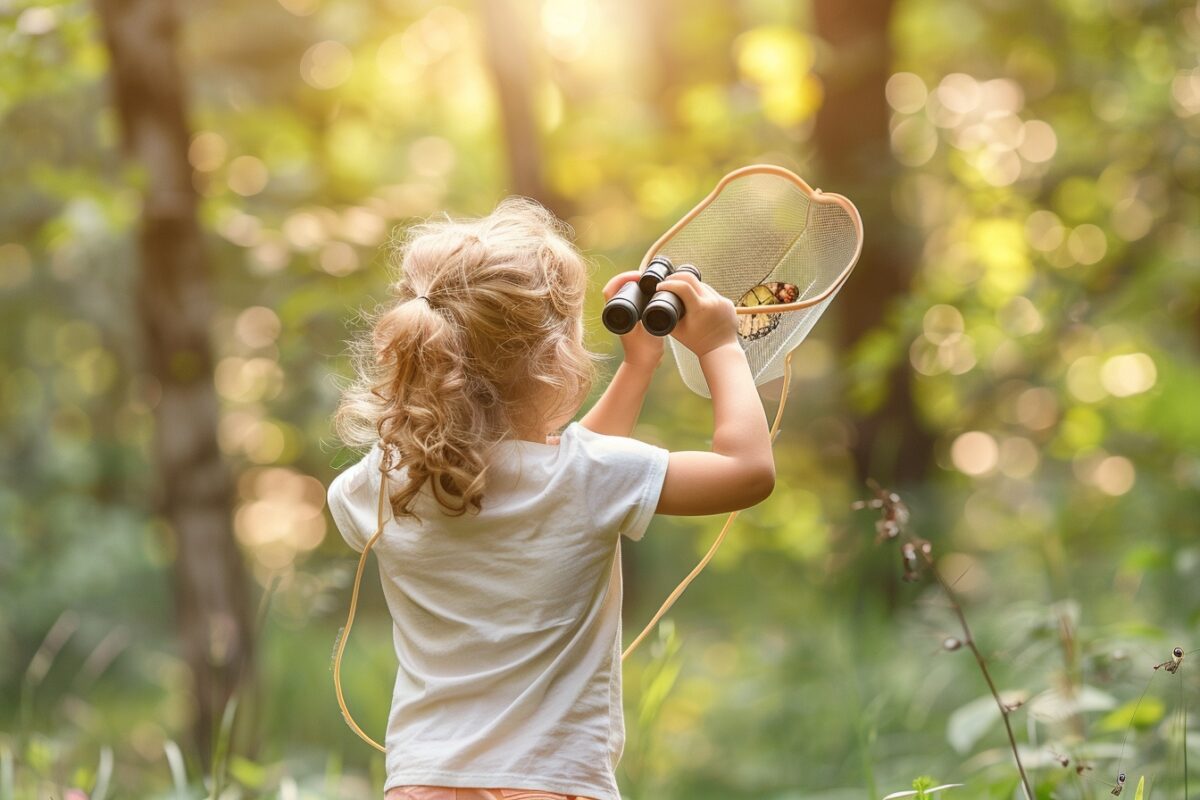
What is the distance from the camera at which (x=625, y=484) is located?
5.25ft

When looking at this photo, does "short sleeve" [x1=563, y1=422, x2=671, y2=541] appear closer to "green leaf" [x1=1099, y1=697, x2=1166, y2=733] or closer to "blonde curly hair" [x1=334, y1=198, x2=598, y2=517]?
"blonde curly hair" [x1=334, y1=198, x2=598, y2=517]

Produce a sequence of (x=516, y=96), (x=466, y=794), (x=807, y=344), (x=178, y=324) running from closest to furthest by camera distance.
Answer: (x=466, y=794)
(x=178, y=324)
(x=516, y=96)
(x=807, y=344)

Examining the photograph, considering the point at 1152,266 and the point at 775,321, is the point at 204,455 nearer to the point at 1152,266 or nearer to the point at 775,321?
the point at 775,321

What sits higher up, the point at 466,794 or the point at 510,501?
the point at 510,501

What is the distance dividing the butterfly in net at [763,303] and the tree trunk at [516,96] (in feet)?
10.3

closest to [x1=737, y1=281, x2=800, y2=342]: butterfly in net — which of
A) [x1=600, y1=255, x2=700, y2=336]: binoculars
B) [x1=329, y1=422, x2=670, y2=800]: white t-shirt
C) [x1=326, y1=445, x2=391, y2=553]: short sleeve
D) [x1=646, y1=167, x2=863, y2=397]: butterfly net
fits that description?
[x1=646, y1=167, x2=863, y2=397]: butterfly net

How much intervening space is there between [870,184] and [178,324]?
9.27 ft

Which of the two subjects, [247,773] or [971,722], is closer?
[971,722]

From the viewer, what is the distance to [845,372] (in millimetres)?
4613

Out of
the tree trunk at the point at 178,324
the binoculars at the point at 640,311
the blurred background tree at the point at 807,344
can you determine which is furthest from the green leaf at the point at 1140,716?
the tree trunk at the point at 178,324

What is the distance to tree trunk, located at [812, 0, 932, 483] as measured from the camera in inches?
184

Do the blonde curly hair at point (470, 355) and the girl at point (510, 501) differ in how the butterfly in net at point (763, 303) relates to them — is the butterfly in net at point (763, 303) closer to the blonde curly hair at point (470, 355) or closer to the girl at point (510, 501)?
the girl at point (510, 501)

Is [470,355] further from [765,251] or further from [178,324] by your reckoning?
[178,324]

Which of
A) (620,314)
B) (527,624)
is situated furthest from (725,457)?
(527,624)
